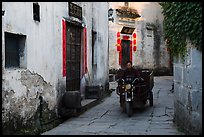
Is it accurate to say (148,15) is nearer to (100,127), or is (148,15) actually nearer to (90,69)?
(90,69)

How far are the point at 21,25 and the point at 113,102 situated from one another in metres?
6.49

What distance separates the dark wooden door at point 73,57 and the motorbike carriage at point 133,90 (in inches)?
61.2

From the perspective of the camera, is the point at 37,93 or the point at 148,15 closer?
the point at 37,93

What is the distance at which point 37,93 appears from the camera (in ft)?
26.5

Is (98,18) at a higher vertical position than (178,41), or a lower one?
higher

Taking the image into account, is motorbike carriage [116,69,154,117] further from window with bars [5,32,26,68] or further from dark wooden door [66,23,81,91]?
window with bars [5,32,26,68]

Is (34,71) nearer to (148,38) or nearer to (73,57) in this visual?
(73,57)

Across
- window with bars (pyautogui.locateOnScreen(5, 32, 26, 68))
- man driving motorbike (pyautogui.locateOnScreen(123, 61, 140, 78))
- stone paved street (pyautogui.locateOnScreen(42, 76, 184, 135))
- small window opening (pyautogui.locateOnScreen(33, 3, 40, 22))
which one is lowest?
stone paved street (pyautogui.locateOnScreen(42, 76, 184, 135))

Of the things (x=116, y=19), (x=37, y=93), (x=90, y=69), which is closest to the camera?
(x=37, y=93)

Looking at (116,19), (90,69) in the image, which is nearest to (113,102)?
(90,69)

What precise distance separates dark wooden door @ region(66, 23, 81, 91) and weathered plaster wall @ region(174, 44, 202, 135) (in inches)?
161

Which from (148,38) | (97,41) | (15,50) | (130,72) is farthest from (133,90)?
(148,38)

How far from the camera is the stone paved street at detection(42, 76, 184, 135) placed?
7.57 metres

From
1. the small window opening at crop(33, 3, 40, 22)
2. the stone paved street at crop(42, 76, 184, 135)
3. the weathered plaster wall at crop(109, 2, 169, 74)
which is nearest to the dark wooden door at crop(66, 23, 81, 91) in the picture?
the stone paved street at crop(42, 76, 184, 135)
